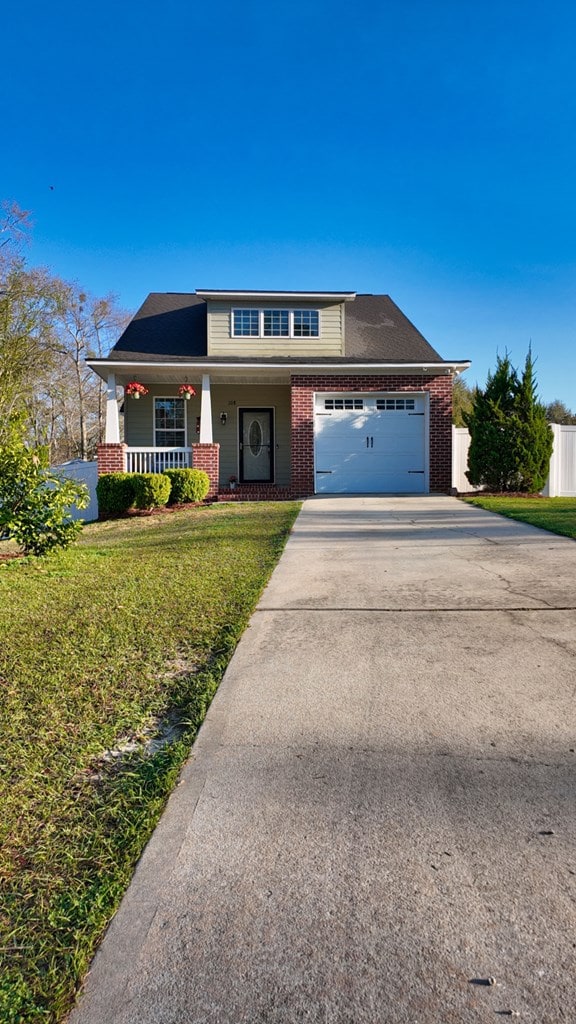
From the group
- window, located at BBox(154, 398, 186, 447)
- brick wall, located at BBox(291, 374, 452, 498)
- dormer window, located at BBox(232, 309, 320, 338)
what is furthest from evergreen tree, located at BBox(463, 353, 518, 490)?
window, located at BBox(154, 398, 186, 447)

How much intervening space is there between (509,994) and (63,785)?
150cm

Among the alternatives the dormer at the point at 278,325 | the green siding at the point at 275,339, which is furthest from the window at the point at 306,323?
the green siding at the point at 275,339

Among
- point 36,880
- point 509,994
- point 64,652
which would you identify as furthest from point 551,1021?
point 64,652

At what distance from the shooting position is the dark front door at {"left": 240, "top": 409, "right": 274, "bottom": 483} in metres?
16.5

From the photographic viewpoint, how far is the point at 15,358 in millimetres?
16859

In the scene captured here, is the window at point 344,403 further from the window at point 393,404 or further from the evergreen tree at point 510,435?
the evergreen tree at point 510,435

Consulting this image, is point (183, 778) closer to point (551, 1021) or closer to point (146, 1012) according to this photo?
point (146, 1012)

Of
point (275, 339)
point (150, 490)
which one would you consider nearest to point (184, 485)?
point (150, 490)

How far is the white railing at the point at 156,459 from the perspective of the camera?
14070 millimetres

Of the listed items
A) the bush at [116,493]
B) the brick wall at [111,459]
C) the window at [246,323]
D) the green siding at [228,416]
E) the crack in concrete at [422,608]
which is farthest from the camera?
the green siding at [228,416]

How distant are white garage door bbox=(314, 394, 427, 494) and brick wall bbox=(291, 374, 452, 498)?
21 centimetres

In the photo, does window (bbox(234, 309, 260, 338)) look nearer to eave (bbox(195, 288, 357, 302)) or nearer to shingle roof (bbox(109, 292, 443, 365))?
eave (bbox(195, 288, 357, 302))

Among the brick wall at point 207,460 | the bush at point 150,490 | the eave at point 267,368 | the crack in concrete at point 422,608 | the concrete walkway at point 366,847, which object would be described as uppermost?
the eave at point 267,368

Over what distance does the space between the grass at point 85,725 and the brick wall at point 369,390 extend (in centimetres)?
855
